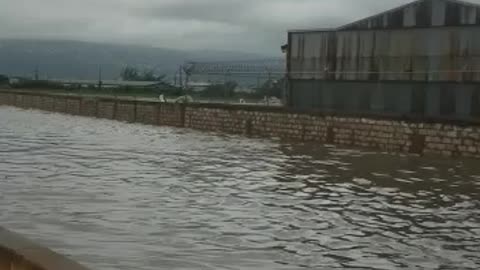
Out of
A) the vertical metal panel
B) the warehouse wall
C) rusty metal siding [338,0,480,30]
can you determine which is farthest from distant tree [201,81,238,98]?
the vertical metal panel

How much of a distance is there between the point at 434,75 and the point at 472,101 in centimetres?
197

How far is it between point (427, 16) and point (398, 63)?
2.10 m

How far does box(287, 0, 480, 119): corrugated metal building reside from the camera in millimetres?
27625

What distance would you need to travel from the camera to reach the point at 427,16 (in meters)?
29.4

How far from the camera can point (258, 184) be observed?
15.8 metres

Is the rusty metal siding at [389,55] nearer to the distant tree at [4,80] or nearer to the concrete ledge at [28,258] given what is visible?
the concrete ledge at [28,258]

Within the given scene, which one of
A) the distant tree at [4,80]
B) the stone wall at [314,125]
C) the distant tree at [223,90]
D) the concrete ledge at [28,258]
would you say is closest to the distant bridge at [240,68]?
the distant tree at [223,90]

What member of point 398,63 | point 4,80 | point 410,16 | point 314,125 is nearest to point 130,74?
point 4,80

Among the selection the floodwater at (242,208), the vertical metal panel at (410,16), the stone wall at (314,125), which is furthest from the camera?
the vertical metal panel at (410,16)

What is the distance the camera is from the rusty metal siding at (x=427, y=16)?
28.1 meters

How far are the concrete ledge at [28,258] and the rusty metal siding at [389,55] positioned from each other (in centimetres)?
2386

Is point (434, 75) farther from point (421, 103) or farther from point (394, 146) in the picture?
point (394, 146)

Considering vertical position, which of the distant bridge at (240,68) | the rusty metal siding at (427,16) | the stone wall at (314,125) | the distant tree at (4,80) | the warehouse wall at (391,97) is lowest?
the stone wall at (314,125)

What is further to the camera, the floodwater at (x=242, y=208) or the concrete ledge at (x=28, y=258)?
the floodwater at (x=242, y=208)
